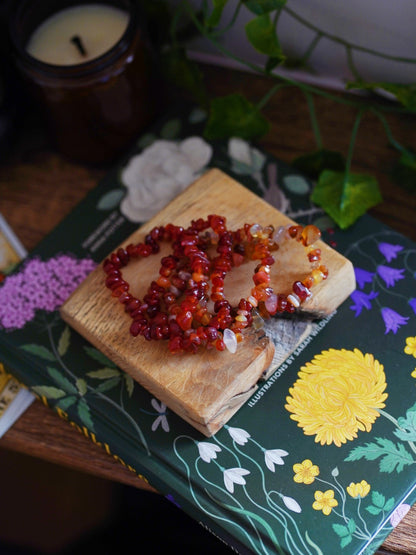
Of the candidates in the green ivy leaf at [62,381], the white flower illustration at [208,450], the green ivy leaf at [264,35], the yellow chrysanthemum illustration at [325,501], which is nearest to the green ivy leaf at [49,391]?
the green ivy leaf at [62,381]

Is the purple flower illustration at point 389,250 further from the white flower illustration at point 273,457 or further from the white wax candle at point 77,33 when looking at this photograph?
the white wax candle at point 77,33

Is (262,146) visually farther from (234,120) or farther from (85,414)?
(85,414)

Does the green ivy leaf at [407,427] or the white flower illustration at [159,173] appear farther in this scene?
the white flower illustration at [159,173]

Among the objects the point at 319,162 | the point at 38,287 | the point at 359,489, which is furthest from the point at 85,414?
the point at 319,162

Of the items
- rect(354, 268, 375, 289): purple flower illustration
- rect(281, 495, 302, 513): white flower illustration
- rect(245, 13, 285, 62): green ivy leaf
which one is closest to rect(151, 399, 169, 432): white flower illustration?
rect(281, 495, 302, 513): white flower illustration

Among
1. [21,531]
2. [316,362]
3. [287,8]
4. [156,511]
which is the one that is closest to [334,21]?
[287,8]

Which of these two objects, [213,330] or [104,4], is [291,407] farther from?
[104,4]

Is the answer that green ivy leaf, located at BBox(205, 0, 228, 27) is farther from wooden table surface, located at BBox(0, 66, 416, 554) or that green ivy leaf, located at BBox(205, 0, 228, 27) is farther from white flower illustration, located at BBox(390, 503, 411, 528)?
white flower illustration, located at BBox(390, 503, 411, 528)
